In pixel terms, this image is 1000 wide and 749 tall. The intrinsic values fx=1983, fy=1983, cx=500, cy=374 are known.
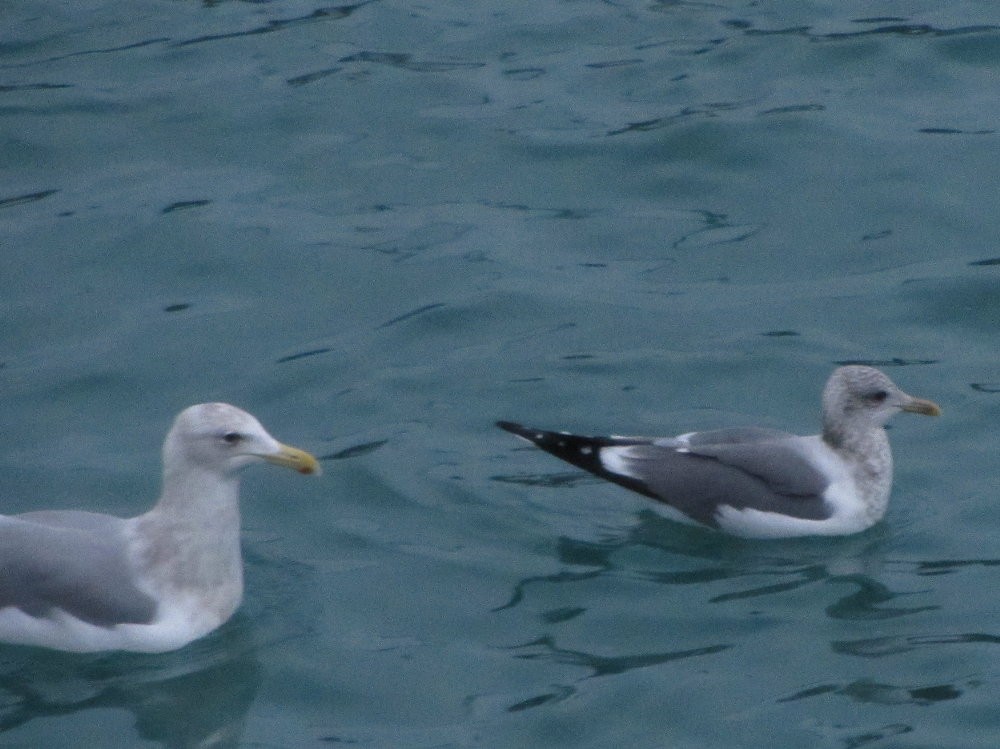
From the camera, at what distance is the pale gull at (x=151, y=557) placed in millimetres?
7758

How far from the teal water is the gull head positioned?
2.72ft

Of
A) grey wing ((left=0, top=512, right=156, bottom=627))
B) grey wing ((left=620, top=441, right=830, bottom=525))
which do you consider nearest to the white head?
grey wing ((left=620, top=441, right=830, bottom=525))

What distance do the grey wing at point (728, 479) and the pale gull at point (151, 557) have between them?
192 centimetres

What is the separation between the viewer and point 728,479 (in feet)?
29.5

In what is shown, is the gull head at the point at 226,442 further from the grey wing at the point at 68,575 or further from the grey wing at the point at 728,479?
the grey wing at the point at 728,479

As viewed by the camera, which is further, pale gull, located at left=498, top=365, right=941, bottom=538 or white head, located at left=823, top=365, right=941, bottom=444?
white head, located at left=823, top=365, right=941, bottom=444

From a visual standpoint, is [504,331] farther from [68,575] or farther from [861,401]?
[68,575]

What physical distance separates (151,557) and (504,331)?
3.34 m

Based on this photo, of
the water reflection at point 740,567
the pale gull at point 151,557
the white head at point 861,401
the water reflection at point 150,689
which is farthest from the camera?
the white head at point 861,401

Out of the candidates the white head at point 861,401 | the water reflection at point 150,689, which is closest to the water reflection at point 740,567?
the white head at point 861,401

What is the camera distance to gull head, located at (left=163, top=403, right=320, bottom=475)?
304 inches

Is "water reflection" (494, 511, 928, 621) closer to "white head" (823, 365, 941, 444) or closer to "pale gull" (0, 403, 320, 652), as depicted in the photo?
"white head" (823, 365, 941, 444)

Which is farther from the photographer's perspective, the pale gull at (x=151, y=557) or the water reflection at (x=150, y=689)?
the pale gull at (x=151, y=557)

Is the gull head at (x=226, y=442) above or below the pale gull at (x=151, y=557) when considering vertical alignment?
above
